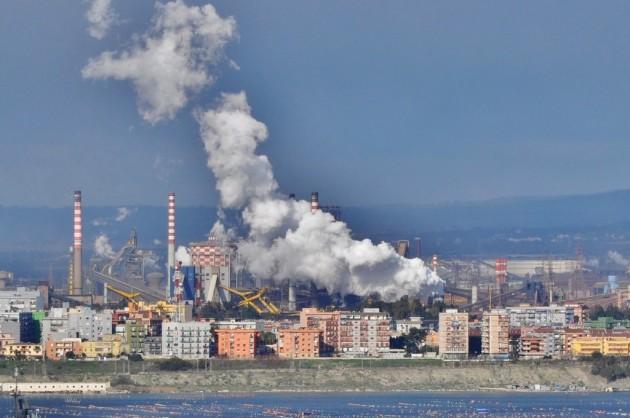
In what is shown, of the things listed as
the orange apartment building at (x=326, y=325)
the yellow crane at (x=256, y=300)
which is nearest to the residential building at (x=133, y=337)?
the orange apartment building at (x=326, y=325)

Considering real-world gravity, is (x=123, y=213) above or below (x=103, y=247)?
above

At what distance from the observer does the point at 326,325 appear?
96.7 metres

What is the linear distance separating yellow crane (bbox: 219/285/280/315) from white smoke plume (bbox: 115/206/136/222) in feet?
213

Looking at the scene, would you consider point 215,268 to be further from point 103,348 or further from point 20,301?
point 103,348

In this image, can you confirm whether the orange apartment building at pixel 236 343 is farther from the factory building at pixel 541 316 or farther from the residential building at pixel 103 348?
the factory building at pixel 541 316

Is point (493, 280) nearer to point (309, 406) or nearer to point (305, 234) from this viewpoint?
point (305, 234)

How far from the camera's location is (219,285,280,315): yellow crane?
4360 inches

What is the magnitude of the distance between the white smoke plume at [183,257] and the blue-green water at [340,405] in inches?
1364

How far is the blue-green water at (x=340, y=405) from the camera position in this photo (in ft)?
218

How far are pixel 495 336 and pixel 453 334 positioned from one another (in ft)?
5.72

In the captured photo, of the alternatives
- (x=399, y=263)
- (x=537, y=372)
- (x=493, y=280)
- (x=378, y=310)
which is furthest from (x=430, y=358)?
(x=493, y=280)

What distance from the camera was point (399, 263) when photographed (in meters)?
112

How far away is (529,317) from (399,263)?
768 cm

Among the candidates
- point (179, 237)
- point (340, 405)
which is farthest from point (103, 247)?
point (340, 405)
